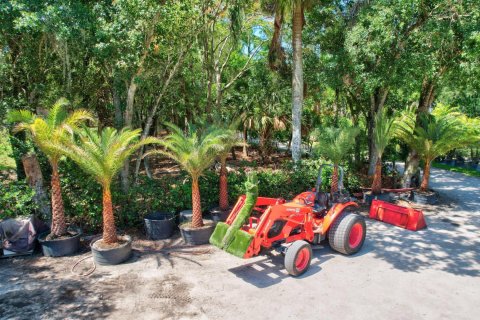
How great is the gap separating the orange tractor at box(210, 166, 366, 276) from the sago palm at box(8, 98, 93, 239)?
11.9 feet

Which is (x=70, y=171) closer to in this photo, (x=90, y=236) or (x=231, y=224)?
(x=90, y=236)

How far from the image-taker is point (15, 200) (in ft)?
25.2

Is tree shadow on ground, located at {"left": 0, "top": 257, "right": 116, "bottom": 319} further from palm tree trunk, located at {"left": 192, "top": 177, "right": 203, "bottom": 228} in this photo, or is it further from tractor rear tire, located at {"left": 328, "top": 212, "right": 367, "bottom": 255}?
tractor rear tire, located at {"left": 328, "top": 212, "right": 367, "bottom": 255}

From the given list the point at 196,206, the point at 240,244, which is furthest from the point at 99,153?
the point at 240,244

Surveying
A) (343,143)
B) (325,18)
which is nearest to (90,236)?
(343,143)

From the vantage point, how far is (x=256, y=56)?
20.5 metres

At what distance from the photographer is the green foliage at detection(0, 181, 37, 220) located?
754 centimetres

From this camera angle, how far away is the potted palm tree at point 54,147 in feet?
22.7

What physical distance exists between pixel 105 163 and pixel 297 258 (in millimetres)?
4203

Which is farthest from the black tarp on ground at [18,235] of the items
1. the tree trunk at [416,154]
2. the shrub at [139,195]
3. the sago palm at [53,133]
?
the tree trunk at [416,154]

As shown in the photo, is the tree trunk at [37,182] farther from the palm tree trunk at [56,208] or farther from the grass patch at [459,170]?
the grass patch at [459,170]

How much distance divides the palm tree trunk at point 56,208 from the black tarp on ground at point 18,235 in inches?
18.3

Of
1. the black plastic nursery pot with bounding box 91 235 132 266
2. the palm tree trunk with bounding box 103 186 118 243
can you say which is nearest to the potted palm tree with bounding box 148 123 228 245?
the palm tree trunk with bounding box 103 186 118 243

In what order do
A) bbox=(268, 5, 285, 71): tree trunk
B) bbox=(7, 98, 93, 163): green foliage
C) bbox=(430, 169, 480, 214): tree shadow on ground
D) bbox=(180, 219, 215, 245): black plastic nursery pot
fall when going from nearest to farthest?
bbox=(7, 98, 93, 163): green foliage, bbox=(180, 219, 215, 245): black plastic nursery pot, bbox=(430, 169, 480, 214): tree shadow on ground, bbox=(268, 5, 285, 71): tree trunk
